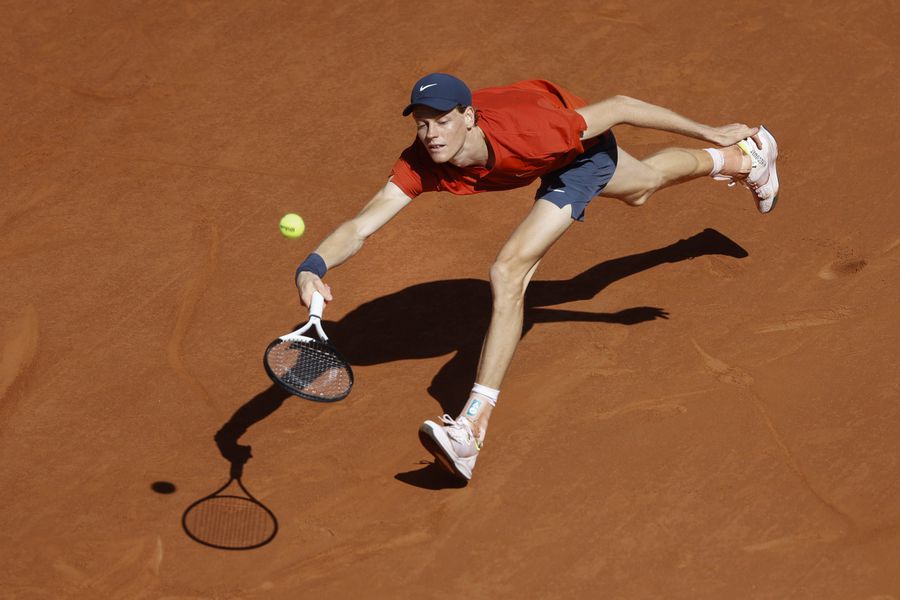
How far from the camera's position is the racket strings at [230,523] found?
590 centimetres

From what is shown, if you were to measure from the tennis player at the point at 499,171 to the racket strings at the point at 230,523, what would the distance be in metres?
0.83

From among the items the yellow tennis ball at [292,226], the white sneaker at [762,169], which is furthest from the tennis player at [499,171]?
the white sneaker at [762,169]

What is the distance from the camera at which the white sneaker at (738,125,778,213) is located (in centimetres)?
729

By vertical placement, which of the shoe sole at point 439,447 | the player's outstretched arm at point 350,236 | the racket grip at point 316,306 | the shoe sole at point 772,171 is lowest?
the shoe sole at point 439,447

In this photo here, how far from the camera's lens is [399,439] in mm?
6430

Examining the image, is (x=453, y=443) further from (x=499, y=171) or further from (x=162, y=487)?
(x=162, y=487)

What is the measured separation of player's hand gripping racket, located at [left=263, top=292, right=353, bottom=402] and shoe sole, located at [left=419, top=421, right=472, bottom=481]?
0.43 m

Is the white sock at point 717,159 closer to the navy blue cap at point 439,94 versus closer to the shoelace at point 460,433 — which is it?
the navy blue cap at point 439,94

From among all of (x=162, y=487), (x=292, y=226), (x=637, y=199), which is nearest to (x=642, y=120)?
(x=637, y=199)

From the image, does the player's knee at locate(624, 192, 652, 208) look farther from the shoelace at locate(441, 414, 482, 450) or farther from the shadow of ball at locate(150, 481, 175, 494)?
the shadow of ball at locate(150, 481, 175, 494)

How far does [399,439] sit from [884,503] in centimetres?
229

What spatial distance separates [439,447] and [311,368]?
0.67m

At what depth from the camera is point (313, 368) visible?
5812 millimetres

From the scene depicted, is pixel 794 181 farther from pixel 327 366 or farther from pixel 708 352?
pixel 327 366
